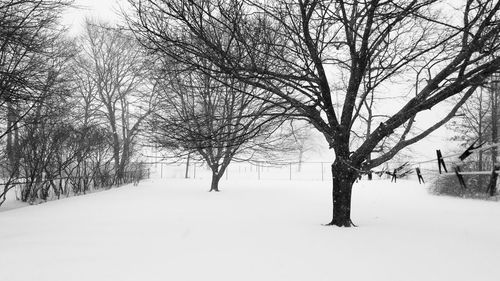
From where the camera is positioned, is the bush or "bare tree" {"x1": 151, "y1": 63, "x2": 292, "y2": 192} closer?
"bare tree" {"x1": 151, "y1": 63, "x2": 292, "y2": 192}

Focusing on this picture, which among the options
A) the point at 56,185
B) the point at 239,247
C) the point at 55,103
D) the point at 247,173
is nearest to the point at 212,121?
the point at 239,247

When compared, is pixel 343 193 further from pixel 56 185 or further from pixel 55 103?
pixel 56 185

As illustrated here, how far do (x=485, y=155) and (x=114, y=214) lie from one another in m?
16.1

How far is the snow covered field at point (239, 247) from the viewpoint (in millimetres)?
4133

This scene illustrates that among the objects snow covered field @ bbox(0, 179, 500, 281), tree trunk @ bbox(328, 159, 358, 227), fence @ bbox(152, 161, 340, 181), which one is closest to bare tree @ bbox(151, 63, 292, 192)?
tree trunk @ bbox(328, 159, 358, 227)

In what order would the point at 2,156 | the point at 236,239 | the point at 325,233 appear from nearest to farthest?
the point at 236,239 < the point at 325,233 < the point at 2,156

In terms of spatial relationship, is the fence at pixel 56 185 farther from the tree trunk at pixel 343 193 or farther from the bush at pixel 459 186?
the bush at pixel 459 186

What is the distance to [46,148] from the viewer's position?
42.8 feet

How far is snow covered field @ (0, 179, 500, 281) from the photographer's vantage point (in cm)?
413

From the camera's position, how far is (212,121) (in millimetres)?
8867

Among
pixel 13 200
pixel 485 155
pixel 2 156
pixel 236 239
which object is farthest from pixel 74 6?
pixel 485 155

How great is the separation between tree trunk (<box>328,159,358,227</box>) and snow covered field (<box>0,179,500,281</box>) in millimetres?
367

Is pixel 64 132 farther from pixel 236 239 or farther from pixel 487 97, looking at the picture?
pixel 487 97

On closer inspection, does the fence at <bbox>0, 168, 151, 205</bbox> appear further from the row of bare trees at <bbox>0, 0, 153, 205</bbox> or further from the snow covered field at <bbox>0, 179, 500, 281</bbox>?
the snow covered field at <bbox>0, 179, 500, 281</bbox>
